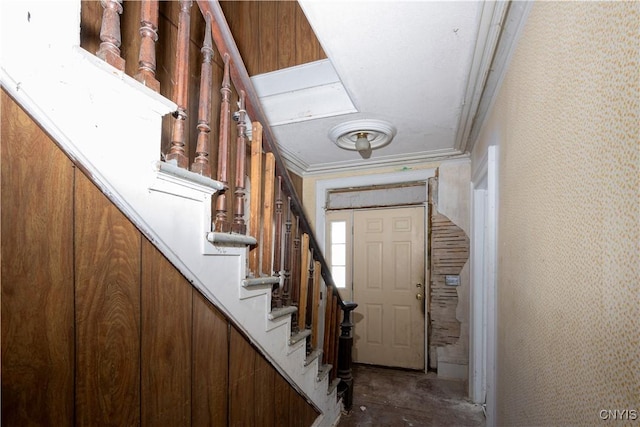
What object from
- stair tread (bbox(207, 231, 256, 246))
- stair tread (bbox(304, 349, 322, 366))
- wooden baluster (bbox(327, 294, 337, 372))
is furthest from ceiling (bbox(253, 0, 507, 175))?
stair tread (bbox(304, 349, 322, 366))

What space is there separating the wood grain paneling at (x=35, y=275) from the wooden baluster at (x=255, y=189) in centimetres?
71

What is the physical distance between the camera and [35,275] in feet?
2.10

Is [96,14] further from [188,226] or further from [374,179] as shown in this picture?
[374,179]

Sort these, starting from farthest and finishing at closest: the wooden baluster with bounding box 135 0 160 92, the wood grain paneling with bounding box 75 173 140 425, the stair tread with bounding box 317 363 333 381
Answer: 1. the stair tread with bounding box 317 363 333 381
2. the wooden baluster with bounding box 135 0 160 92
3. the wood grain paneling with bounding box 75 173 140 425

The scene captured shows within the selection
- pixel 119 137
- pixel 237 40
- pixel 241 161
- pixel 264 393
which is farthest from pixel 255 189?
pixel 237 40

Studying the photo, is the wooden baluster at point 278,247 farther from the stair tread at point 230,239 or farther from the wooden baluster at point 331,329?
the wooden baluster at point 331,329

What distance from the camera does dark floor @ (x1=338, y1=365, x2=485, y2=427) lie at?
238 centimetres

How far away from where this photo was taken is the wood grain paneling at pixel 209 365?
1.07 meters

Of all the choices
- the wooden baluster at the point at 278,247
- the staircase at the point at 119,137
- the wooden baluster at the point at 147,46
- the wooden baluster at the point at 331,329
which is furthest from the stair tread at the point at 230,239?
the wooden baluster at the point at 331,329

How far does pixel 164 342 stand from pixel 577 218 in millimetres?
1270

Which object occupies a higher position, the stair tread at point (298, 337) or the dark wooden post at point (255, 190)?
the dark wooden post at point (255, 190)

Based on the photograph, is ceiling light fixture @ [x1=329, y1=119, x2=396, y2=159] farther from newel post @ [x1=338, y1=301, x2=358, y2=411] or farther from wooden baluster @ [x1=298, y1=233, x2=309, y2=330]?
newel post @ [x1=338, y1=301, x2=358, y2=411]

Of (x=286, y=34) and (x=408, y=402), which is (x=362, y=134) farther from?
(x=408, y=402)
